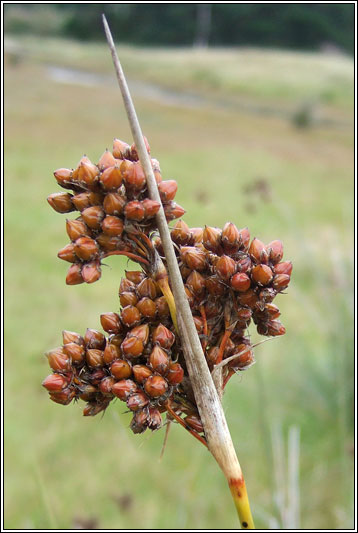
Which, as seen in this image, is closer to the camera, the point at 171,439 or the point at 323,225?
the point at 171,439

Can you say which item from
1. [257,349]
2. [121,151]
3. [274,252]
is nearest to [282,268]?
[274,252]

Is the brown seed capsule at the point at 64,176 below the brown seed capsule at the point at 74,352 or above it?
above

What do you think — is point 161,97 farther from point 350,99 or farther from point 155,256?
point 155,256

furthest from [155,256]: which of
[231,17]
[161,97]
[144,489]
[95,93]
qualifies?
[231,17]

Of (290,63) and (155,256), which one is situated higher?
(155,256)

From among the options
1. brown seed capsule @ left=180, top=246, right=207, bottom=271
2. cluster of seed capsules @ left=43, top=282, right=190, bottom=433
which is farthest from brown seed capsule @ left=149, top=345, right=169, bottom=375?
brown seed capsule @ left=180, top=246, right=207, bottom=271

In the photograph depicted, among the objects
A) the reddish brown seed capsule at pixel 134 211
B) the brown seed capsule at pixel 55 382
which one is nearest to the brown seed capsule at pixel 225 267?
the reddish brown seed capsule at pixel 134 211

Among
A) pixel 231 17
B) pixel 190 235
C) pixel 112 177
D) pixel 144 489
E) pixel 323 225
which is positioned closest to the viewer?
pixel 112 177

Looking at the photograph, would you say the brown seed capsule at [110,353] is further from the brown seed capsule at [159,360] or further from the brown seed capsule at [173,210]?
the brown seed capsule at [173,210]
